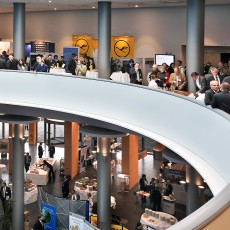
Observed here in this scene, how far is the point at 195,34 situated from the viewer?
70.9 ft

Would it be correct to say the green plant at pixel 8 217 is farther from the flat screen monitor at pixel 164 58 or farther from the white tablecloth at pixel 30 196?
the flat screen monitor at pixel 164 58

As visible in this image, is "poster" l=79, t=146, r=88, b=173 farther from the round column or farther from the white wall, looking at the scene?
the round column

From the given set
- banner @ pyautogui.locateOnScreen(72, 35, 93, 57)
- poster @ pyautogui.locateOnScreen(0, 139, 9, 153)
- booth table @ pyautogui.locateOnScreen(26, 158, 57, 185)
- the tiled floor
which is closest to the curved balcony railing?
the tiled floor

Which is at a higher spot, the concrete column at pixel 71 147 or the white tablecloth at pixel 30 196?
the concrete column at pixel 71 147

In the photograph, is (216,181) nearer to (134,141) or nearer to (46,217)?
(46,217)

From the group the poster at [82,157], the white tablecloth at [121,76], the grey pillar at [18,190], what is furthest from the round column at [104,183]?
the poster at [82,157]

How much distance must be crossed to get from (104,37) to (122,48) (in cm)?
858

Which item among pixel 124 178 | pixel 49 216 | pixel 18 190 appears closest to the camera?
pixel 49 216

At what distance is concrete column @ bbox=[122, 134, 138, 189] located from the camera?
91.9 ft

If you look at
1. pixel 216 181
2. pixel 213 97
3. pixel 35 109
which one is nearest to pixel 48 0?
pixel 35 109

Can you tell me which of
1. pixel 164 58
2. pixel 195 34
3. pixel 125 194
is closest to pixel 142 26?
pixel 164 58

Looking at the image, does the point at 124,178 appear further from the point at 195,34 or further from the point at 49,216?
the point at 195,34

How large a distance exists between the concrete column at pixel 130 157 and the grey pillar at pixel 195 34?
7432 millimetres

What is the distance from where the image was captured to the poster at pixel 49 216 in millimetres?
20844
